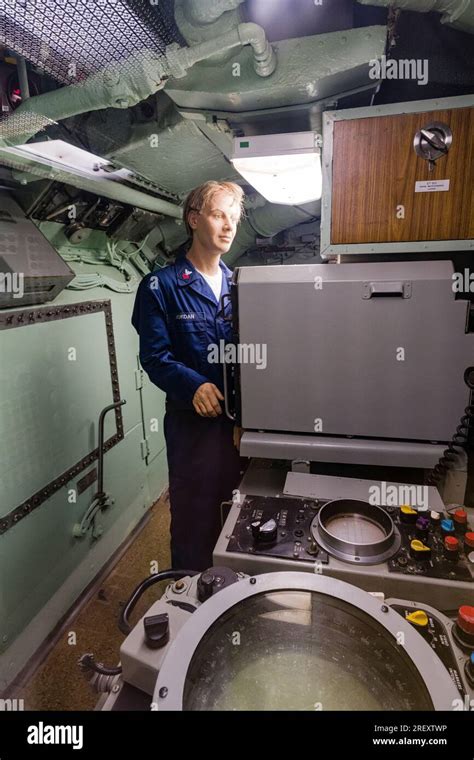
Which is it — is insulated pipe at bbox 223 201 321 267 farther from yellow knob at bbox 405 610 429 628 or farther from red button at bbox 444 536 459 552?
yellow knob at bbox 405 610 429 628

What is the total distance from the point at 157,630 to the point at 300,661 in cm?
31

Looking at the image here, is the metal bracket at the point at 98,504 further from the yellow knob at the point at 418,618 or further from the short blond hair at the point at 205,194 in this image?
the yellow knob at the point at 418,618

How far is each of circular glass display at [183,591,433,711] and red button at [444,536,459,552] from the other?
0.36 meters

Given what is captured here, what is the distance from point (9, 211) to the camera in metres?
2.15

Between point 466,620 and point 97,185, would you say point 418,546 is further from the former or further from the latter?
point 97,185

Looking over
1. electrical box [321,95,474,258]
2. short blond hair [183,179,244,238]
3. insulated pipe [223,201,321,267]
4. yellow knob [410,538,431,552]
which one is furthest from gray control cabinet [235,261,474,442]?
insulated pipe [223,201,321,267]

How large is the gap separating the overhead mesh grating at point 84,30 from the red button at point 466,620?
1808 mm

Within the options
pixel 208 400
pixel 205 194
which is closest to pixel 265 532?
pixel 208 400

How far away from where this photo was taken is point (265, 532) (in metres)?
1.17

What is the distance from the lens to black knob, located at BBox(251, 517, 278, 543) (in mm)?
1170

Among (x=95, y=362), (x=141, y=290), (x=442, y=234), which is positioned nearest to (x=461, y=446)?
(x=442, y=234)

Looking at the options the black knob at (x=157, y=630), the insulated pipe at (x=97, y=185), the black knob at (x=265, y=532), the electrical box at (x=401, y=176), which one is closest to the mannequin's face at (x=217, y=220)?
the insulated pipe at (x=97, y=185)

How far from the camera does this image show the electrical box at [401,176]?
1.32 meters
